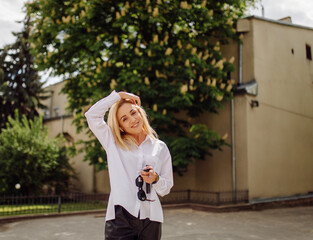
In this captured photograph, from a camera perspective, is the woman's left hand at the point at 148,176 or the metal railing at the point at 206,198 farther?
the metal railing at the point at 206,198

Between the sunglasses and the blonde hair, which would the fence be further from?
the sunglasses

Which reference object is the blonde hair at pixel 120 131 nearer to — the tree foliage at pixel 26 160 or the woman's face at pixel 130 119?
the woman's face at pixel 130 119

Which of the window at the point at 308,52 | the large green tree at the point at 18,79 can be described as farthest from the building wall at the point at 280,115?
the large green tree at the point at 18,79

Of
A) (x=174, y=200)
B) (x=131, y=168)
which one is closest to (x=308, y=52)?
(x=174, y=200)

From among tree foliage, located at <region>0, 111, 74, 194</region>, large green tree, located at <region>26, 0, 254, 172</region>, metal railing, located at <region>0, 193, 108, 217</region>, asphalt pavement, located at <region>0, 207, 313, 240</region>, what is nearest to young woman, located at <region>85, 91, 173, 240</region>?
asphalt pavement, located at <region>0, 207, 313, 240</region>

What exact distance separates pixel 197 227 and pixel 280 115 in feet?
27.6

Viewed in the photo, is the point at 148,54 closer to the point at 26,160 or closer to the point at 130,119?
the point at 26,160

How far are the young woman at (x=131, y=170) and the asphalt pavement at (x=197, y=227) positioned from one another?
5.25 metres

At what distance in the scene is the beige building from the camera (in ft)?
46.6

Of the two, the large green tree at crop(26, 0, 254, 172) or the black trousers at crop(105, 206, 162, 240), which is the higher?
the large green tree at crop(26, 0, 254, 172)

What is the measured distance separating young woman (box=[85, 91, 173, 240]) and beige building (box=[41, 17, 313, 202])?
11.4 metres

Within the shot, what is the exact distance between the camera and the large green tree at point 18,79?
76.1 feet

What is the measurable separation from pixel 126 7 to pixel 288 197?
10.9m

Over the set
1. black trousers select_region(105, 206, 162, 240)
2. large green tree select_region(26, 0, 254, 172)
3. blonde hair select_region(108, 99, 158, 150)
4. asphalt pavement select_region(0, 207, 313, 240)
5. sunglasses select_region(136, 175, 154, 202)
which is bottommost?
asphalt pavement select_region(0, 207, 313, 240)
